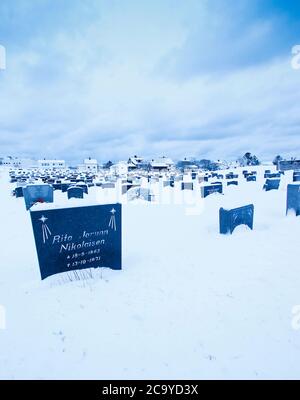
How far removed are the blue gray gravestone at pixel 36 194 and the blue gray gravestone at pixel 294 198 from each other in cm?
1519

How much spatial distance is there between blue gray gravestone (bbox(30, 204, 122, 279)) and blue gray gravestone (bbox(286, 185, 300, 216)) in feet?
27.8

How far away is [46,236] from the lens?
4980 mm

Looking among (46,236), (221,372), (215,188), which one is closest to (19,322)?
(46,236)

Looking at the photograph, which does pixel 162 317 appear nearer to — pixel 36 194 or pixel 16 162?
pixel 36 194

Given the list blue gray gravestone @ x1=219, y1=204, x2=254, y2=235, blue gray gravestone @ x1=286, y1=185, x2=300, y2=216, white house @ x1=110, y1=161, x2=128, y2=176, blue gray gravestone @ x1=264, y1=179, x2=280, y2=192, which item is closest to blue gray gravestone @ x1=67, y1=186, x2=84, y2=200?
blue gray gravestone @ x1=219, y1=204, x2=254, y2=235

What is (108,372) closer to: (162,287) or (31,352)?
(31,352)

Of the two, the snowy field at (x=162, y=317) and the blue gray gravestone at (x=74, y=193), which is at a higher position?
the blue gray gravestone at (x=74, y=193)

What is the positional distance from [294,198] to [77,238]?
30.9ft

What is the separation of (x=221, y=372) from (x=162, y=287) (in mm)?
2063

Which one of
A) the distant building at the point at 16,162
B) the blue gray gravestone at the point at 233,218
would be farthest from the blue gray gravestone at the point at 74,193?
the distant building at the point at 16,162

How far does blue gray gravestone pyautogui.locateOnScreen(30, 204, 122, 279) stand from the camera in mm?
4973

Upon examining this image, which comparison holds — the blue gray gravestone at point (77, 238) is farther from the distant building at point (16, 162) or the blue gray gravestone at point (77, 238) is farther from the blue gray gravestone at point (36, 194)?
the distant building at point (16, 162)

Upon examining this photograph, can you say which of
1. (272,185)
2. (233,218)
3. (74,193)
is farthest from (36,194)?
(272,185)

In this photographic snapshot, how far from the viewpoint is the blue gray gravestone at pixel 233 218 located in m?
8.14
